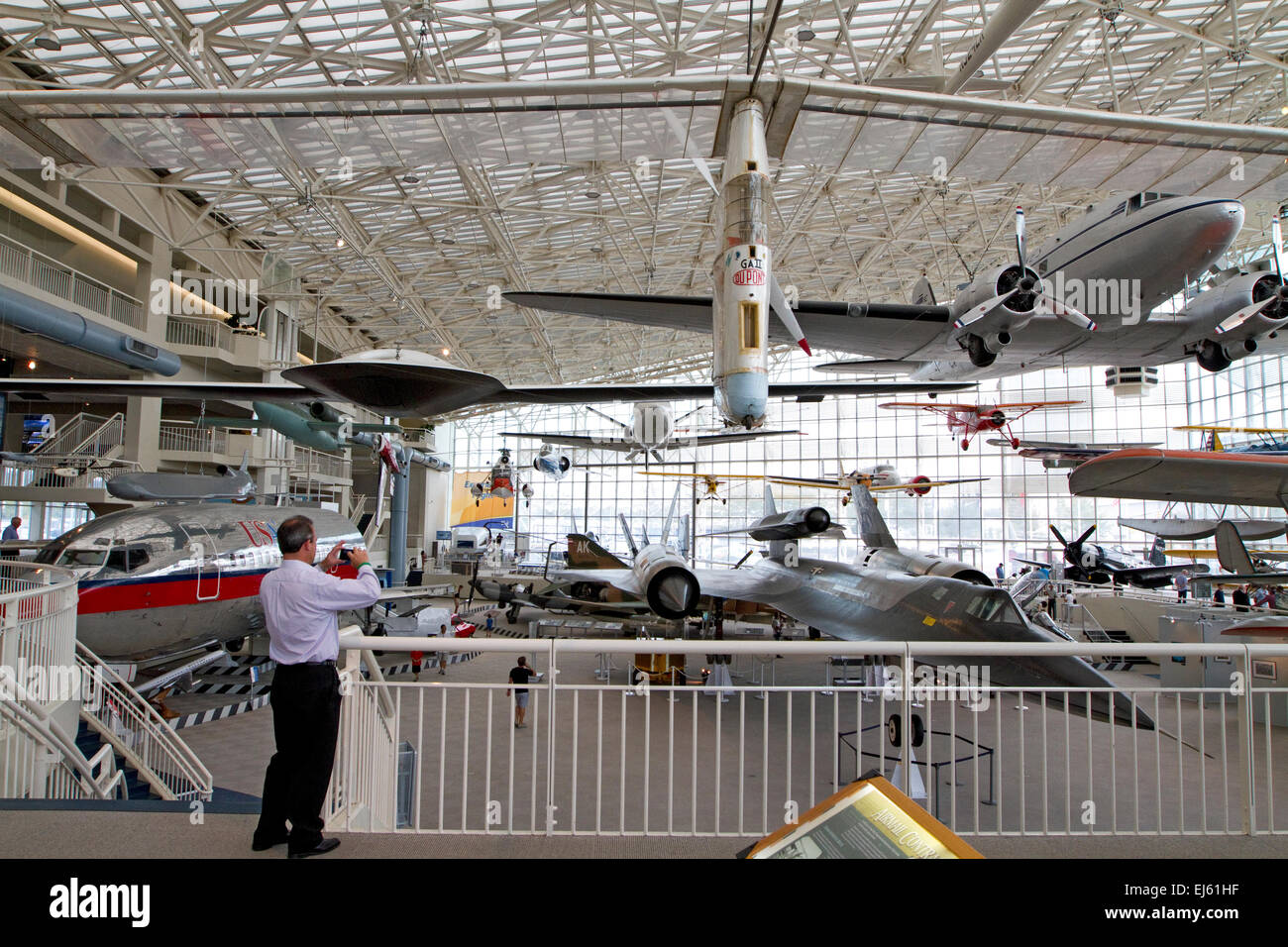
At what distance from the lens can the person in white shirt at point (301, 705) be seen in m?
2.85

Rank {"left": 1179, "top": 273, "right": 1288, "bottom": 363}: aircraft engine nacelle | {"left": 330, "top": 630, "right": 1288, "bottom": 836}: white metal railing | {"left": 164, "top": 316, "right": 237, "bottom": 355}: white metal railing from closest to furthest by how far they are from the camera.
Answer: {"left": 330, "top": 630, "right": 1288, "bottom": 836}: white metal railing
{"left": 1179, "top": 273, "right": 1288, "bottom": 363}: aircraft engine nacelle
{"left": 164, "top": 316, "right": 237, "bottom": 355}: white metal railing

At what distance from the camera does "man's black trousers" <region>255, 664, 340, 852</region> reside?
2.84 meters

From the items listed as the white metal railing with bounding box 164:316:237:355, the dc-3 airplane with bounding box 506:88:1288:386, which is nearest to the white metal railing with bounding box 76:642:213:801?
the dc-3 airplane with bounding box 506:88:1288:386

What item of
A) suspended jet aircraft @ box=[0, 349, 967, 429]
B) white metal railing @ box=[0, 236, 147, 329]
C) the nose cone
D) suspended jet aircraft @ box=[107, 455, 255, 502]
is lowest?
suspended jet aircraft @ box=[107, 455, 255, 502]

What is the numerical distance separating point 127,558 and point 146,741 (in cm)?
336

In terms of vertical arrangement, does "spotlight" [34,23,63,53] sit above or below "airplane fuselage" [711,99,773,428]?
above

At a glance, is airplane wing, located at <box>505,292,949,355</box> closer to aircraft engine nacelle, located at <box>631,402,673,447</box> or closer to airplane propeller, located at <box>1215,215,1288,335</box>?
airplane propeller, located at <box>1215,215,1288,335</box>

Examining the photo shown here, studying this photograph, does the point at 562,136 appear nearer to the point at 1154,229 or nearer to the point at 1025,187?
the point at 1154,229

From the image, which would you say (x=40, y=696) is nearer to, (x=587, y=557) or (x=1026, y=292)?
(x=1026, y=292)

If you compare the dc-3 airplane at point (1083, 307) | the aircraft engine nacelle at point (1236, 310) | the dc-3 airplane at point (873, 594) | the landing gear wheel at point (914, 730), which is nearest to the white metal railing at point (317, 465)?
the dc-3 airplane at point (873, 594)

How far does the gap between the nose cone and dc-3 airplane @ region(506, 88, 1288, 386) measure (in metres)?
1.43

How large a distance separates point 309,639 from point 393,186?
71.7ft

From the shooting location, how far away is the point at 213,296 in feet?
73.9

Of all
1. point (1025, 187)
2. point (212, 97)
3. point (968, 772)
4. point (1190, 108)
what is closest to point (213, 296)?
point (212, 97)
